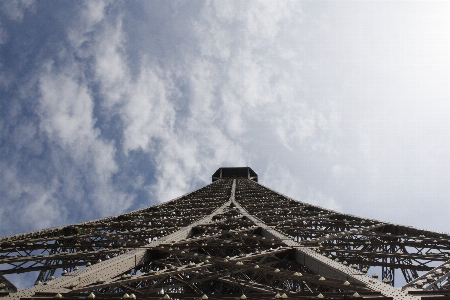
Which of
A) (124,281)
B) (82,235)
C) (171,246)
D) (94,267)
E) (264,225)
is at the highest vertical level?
(264,225)

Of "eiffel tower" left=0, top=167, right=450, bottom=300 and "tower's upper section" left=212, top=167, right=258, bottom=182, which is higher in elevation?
"tower's upper section" left=212, top=167, right=258, bottom=182

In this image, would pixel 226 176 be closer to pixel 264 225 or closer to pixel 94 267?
pixel 264 225

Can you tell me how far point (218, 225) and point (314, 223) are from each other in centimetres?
388

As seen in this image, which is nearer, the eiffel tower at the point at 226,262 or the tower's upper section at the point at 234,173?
the eiffel tower at the point at 226,262

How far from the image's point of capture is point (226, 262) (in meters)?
6.29

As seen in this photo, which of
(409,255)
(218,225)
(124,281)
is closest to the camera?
(124,281)

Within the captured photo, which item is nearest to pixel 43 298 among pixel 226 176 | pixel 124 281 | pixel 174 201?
pixel 124 281

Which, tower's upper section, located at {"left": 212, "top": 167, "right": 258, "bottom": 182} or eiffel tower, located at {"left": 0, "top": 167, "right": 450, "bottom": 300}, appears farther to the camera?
tower's upper section, located at {"left": 212, "top": 167, "right": 258, "bottom": 182}

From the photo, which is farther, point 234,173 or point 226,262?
Answer: point 234,173

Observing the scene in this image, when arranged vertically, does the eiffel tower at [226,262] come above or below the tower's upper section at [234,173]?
below

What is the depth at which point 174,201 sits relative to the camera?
2331 centimetres

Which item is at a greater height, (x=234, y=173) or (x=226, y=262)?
(x=234, y=173)

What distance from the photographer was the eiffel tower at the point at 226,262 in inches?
183

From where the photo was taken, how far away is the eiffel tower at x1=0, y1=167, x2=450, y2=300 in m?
4.66
